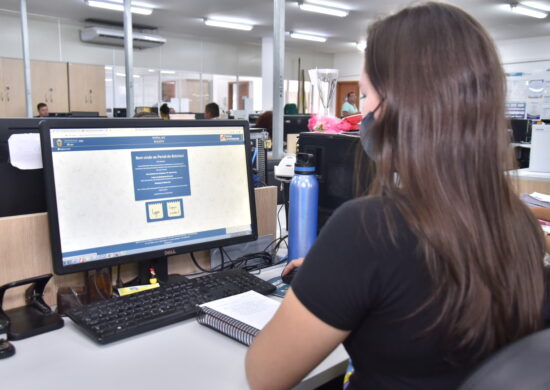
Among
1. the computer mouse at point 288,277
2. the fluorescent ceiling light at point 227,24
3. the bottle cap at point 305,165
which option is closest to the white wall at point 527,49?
the fluorescent ceiling light at point 227,24

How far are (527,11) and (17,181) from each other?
25.6 feet

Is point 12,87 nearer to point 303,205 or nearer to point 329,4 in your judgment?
point 329,4

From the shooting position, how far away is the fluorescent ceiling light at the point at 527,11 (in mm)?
6949

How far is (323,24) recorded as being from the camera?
8.66m

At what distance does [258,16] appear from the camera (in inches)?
317

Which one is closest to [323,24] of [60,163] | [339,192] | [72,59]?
[72,59]

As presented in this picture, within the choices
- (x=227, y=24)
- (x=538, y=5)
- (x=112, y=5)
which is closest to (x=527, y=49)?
(x=538, y=5)

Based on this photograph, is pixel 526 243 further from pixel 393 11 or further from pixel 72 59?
pixel 72 59

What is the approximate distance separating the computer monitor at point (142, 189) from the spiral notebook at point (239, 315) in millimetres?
209

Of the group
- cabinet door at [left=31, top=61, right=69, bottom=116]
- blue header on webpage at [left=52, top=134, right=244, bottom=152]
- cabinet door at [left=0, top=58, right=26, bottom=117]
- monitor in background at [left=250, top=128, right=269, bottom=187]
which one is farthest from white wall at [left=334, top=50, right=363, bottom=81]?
blue header on webpage at [left=52, top=134, right=244, bottom=152]

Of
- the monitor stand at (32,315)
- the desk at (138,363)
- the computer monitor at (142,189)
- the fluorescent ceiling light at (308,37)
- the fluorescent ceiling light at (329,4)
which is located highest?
the fluorescent ceiling light at (308,37)

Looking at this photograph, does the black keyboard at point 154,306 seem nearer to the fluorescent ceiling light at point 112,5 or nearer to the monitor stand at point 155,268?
the monitor stand at point 155,268

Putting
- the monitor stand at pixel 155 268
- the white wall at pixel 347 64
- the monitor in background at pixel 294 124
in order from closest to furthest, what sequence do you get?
the monitor stand at pixel 155 268 → the monitor in background at pixel 294 124 → the white wall at pixel 347 64

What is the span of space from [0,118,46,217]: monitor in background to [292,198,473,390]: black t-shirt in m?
0.82
